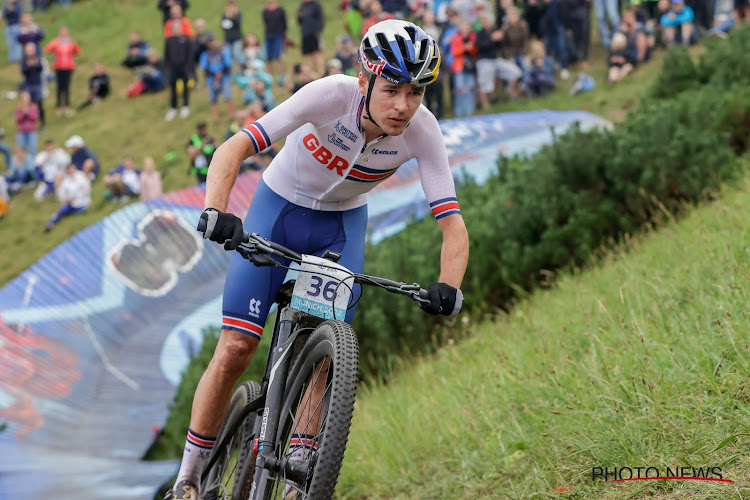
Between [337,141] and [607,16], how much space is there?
19821mm

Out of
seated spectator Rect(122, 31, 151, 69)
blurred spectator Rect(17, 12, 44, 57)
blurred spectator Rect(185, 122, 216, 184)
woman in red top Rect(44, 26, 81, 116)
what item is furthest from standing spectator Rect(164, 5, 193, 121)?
seated spectator Rect(122, 31, 151, 69)

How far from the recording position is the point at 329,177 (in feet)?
15.9

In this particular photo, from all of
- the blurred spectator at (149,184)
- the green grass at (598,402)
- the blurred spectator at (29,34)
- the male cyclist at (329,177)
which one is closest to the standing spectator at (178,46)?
the blurred spectator at (149,184)

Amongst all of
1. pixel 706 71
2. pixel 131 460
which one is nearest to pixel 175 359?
pixel 131 460

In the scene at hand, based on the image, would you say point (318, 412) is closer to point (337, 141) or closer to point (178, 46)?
point (337, 141)

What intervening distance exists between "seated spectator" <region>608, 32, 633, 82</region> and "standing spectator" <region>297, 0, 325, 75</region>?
734 cm

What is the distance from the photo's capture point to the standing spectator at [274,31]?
22.2 metres

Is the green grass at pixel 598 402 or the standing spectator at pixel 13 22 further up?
the green grass at pixel 598 402

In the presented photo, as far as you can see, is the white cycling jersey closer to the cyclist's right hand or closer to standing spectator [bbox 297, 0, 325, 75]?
the cyclist's right hand

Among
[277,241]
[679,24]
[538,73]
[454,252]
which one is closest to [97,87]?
[538,73]

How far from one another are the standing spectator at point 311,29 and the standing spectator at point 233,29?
6.47 feet

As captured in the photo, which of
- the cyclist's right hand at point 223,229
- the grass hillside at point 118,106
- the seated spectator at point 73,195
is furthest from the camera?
the seated spectator at point 73,195

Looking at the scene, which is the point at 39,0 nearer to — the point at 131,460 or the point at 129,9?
the point at 129,9

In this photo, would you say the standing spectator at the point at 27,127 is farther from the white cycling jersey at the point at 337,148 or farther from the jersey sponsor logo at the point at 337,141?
the jersey sponsor logo at the point at 337,141
